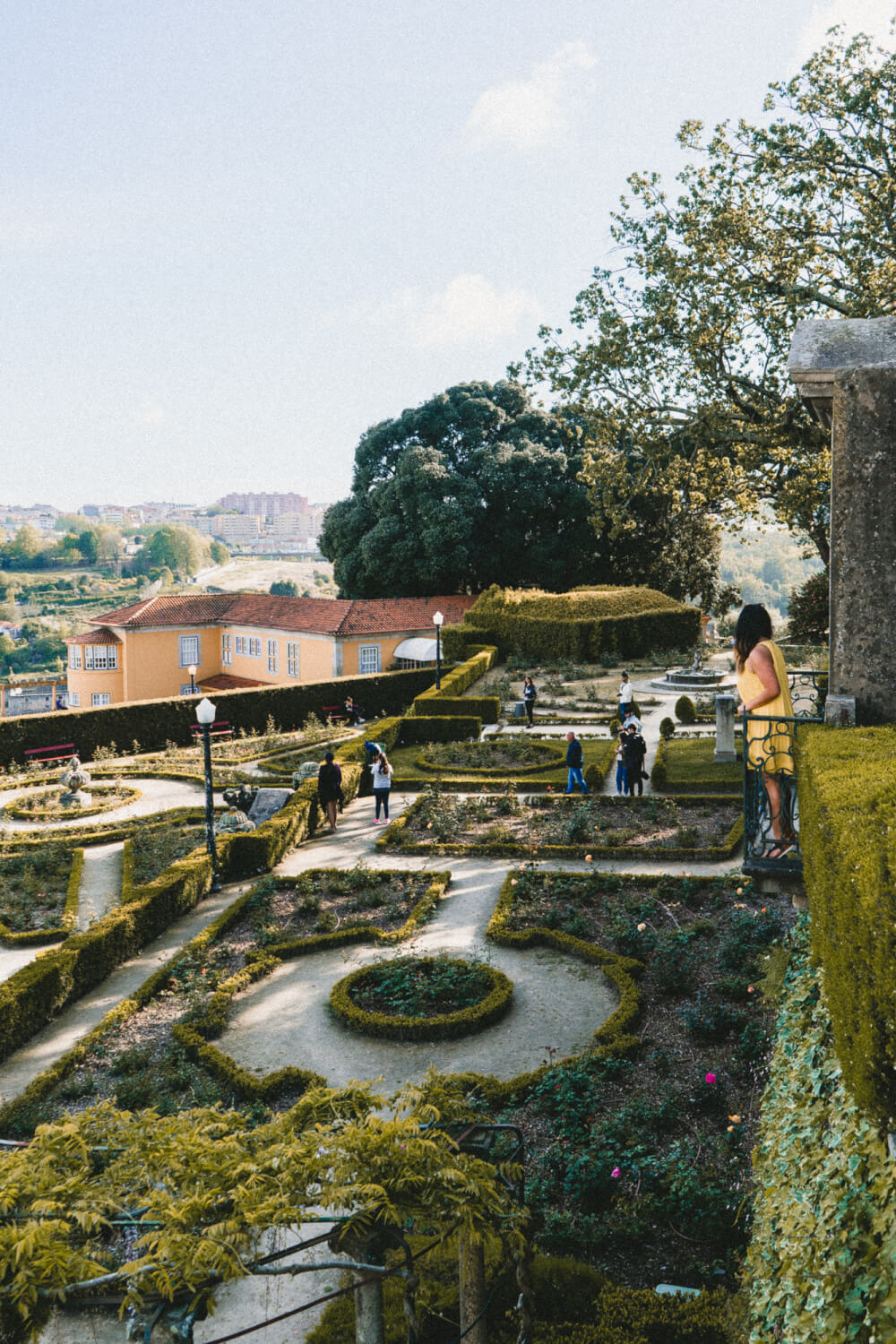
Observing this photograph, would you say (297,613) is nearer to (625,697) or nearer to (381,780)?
(625,697)

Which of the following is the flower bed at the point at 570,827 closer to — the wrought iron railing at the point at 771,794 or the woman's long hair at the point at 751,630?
the wrought iron railing at the point at 771,794

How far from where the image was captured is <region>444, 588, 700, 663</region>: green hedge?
111 ft

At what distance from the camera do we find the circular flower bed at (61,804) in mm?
18500

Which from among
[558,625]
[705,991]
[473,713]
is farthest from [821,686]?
[558,625]

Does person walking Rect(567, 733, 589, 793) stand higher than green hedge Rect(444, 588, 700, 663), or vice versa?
green hedge Rect(444, 588, 700, 663)

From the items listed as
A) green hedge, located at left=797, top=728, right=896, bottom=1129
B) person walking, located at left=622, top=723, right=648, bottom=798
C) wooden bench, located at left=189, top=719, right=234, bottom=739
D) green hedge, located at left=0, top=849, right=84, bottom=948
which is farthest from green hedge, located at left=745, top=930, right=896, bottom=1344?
wooden bench, located at left=189, top=719, right=234, bottom=739

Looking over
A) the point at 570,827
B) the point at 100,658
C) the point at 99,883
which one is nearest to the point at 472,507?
the point at 100,658

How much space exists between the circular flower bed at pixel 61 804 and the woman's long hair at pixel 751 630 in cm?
1510

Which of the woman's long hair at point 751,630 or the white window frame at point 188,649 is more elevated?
the woman's long hair at point 751,630

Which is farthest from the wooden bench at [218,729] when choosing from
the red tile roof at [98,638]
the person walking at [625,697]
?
the red tile roof at [98,638]

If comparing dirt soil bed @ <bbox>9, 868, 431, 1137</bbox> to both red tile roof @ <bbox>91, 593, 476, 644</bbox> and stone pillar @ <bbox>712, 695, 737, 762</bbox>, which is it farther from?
red tile roof @ <bbox>91, 593, 476, 644</bbox>

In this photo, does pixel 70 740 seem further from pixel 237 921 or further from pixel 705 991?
pixel 705 991

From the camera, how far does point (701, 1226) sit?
598 cm

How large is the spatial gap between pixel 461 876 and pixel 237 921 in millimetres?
3295
